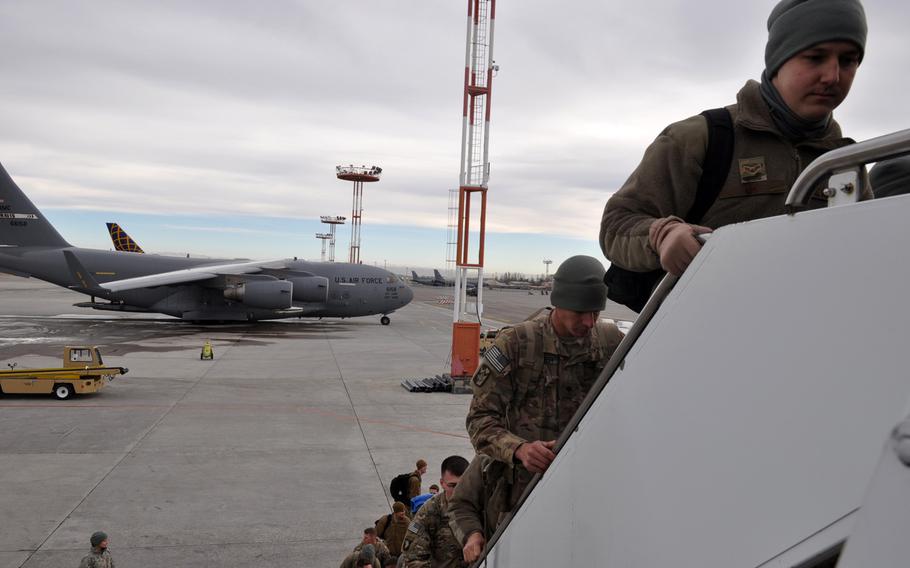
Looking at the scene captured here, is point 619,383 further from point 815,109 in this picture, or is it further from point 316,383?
point 316,383

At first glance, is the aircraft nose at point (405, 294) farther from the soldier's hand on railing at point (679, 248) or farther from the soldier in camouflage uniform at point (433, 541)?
the soldier's hand on railing at point (679, 248)

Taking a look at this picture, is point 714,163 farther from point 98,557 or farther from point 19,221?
point 19,221

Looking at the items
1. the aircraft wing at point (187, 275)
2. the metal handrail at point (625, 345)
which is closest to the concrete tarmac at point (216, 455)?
the aircraft wing at point (187, 275)

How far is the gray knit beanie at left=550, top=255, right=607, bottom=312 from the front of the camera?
110 inches

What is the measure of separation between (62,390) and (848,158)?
1453 cm

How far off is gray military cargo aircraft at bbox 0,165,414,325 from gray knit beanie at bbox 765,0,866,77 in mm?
25007

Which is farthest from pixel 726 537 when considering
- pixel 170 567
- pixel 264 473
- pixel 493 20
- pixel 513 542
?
pixel 493 20

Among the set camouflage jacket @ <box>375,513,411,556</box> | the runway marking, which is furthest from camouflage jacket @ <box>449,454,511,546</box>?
the runway marking

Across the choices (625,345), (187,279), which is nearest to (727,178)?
(625,345)

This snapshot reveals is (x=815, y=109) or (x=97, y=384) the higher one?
(x=815, y=109)

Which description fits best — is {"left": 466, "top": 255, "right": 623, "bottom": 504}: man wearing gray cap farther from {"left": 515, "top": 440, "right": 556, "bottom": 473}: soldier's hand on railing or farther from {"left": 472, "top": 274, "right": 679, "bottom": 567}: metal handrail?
{"left": 472, "top": 274, "right": 679, "bottom": 567}: metal handrail

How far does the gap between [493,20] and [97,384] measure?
1094 centimetres

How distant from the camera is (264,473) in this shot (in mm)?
8766

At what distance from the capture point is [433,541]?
397 centimetres
